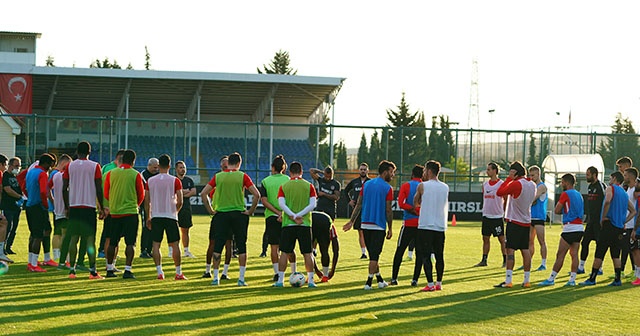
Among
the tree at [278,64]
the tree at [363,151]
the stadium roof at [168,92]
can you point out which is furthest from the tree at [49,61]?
the tree at [363,151]

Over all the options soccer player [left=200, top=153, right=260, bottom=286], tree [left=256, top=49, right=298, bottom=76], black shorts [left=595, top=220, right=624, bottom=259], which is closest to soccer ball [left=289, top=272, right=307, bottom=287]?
soccer player [left=200, top=153, right=260, bottom=286]

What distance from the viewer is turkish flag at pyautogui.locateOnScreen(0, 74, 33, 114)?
55.5 metres

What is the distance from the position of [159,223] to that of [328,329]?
556 centimetres

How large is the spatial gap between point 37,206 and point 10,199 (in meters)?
2.26

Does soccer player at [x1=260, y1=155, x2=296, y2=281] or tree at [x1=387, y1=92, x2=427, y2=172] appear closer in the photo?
soccer player at [x1=260, y1=155, x2=296, y2=281]

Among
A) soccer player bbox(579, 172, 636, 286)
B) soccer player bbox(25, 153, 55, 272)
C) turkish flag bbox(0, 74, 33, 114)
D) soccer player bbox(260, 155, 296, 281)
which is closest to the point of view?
soccer player bbox(260, 155, 296, 281)

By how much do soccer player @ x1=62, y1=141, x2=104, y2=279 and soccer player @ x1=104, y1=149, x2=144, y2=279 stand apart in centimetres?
20

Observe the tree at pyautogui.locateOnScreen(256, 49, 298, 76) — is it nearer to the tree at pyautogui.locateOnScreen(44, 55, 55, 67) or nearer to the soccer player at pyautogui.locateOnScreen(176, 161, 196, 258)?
the tree at pyautogui.locateOnScreen(44, 55, 55, 67)

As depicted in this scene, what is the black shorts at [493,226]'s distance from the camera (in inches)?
742

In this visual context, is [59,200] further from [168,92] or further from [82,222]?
[168,92]

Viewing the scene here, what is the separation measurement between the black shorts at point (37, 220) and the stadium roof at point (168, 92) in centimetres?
3889

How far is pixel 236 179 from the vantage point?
48.7 feet

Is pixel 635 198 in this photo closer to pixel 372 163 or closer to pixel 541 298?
pixel 541 298

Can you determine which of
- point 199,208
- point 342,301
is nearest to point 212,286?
point 342,301
